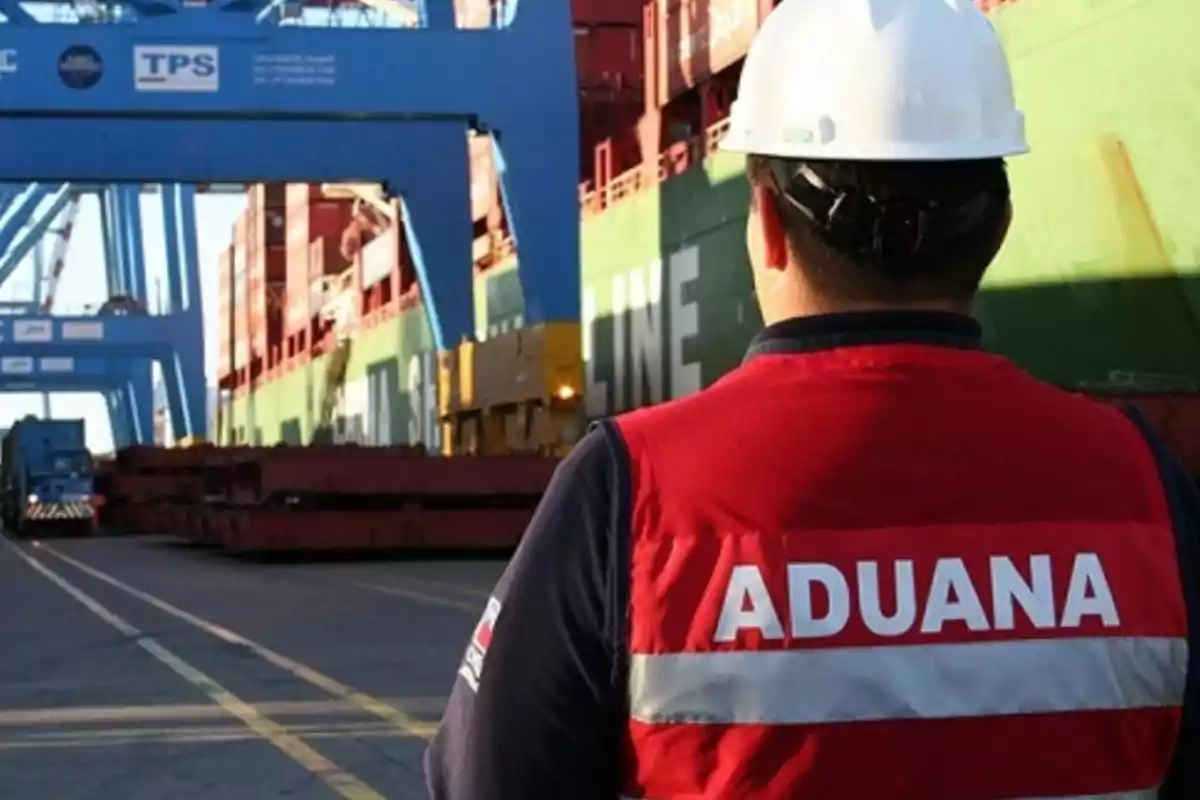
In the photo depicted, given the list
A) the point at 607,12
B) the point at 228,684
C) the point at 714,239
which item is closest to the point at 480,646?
the point at 228,684

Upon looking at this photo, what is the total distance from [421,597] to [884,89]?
16.1 m

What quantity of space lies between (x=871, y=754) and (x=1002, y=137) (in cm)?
54

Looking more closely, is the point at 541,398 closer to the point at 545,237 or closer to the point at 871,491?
the point at 545,237

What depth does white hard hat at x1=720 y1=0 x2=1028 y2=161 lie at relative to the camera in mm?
1793

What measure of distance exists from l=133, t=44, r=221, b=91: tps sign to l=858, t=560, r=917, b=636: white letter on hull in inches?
1025

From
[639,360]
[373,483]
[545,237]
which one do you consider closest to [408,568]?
[373,483]

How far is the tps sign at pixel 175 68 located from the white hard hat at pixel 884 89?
84.5 feet

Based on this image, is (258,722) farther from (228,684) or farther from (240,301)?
(240,301)

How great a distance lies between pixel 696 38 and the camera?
31.3 meters

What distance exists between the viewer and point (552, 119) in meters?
27.5

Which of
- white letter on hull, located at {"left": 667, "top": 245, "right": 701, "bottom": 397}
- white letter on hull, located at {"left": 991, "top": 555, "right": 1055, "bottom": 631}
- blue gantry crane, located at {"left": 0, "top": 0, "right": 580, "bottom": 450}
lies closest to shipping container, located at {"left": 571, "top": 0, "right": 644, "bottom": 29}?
white letter on hull, located at {"left": 667, "top": 245, "right": 701, "bottom": 397}

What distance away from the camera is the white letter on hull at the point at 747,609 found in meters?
1.65

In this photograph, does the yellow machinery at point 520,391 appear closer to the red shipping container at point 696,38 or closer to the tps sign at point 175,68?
the red shipping container at point 696,38

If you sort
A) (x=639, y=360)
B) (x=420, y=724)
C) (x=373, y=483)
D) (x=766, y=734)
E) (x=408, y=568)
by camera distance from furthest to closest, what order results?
(x=639, y=360) → (x=373, y=483) → (x=408, y=568) → (x=420, y=724) → (x=766, y=734)
